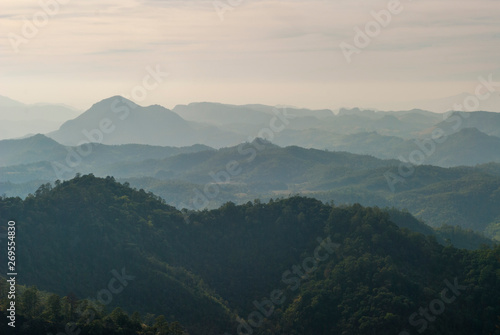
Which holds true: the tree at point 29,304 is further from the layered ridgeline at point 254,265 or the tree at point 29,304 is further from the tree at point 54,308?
the tree at point 54,308

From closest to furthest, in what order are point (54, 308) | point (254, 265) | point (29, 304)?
point (29, 304), point (54, 308), point (254, 265)

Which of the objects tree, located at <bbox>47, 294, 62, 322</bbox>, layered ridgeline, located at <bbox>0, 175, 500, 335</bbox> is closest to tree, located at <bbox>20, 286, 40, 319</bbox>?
layered ridgeline, located at <bbox>0, 175, 500, 335</bbox>

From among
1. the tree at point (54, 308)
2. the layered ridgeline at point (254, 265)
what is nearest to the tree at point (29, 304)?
the layered ridgeline at point (254, 265)

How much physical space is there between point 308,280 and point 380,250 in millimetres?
7784

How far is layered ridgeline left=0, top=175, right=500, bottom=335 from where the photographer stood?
48.5 meters

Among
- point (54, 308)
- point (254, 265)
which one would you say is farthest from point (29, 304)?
point (254, 265)

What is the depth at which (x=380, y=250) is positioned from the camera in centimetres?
5447

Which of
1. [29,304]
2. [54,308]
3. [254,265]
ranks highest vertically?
[29,304]

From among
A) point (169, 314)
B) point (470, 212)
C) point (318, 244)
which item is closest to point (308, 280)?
point (318, 244)

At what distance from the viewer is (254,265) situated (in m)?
59.3

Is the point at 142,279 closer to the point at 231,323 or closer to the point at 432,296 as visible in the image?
the point at 231,323

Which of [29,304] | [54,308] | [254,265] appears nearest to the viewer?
[29,304]

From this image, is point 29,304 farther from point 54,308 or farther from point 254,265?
point 254,265

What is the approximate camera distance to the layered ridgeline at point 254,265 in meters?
48.5
